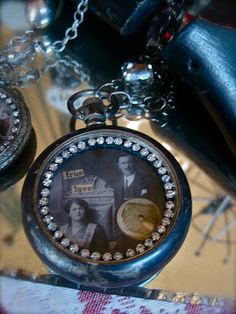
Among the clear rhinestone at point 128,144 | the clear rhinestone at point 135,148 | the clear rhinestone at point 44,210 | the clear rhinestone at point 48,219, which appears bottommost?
Answer: the clear rhinestone at point 48,219

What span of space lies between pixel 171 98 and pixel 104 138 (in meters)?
0.13

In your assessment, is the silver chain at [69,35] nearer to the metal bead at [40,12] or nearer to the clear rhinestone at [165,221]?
the metal bead at [40,12]

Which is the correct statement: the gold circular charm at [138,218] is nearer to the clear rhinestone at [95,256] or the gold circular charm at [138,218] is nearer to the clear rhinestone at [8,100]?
the clear rhinestone at [95,256]

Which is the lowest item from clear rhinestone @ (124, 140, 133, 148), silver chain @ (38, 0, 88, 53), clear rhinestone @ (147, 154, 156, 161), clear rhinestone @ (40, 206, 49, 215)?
clear rhinestone @ (40, 206, 49, 215)

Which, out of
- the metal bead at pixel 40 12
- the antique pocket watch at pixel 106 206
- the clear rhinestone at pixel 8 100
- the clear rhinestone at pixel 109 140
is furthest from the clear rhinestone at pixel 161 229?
the metal bead at pixel 40 12

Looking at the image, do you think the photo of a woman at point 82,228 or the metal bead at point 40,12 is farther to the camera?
the metal bead at point 40,12

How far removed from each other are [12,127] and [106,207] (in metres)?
0.14

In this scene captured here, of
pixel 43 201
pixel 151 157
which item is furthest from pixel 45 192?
pixel 151 157

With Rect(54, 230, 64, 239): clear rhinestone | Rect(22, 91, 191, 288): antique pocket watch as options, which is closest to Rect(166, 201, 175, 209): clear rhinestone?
Rect(22, 91, 191, 288): antique pocket watch

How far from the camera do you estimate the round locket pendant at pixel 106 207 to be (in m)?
0.52

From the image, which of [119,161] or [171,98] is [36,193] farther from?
[171,98]

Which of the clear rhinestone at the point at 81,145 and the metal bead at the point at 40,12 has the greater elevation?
the metal bead at the point at 40,12

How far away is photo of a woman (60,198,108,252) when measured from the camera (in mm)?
532

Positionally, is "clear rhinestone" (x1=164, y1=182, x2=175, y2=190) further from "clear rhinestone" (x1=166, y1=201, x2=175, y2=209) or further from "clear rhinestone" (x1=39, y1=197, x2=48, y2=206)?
"clear rhinestone" (x1=39, y1=197, x2=48, y2=206)
